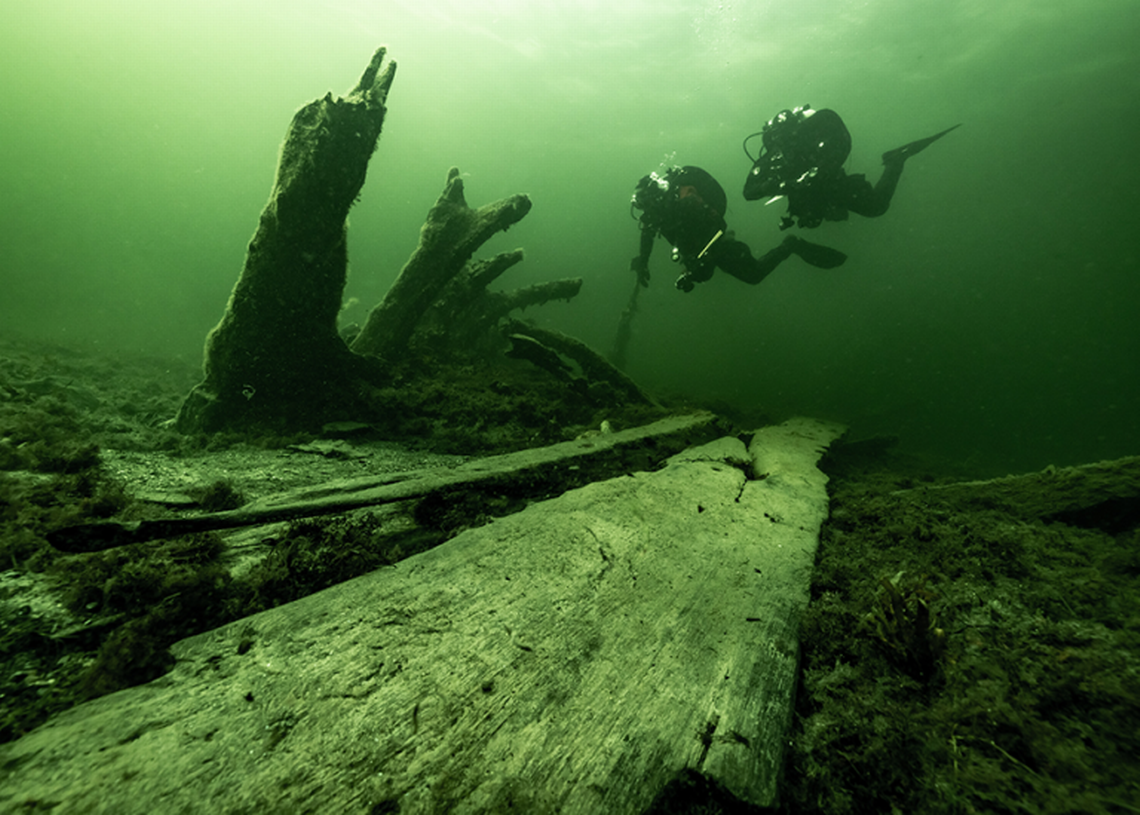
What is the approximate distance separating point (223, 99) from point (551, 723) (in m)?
104

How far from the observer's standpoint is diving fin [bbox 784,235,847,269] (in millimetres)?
9656

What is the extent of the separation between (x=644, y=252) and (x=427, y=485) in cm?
1023

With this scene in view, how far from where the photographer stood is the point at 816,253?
980 cm

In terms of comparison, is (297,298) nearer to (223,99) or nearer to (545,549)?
(545,549)

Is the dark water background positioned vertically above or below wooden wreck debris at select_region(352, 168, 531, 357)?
above

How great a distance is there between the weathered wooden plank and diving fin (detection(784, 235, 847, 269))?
9880 millimetres

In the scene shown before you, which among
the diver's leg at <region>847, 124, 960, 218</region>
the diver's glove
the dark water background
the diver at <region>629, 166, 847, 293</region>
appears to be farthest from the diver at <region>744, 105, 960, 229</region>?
the dark water background

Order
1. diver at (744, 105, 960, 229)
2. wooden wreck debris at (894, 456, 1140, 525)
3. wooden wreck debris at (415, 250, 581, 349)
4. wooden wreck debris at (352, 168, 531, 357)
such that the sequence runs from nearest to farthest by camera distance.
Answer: wooden wreck debris at (894, 456, 1140, 525) → wooden wreck debris at (352, 168, 531, 357) → wooden wreck debris at (415, 250, 581, 349) → diver at (744, 105, 960, 229)

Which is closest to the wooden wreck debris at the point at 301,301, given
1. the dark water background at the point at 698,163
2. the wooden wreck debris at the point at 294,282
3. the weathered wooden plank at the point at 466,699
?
the wooden wreck debris at the point at 294,282

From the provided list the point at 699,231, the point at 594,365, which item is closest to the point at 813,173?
the point at 699,231

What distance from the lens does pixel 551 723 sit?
121 cm

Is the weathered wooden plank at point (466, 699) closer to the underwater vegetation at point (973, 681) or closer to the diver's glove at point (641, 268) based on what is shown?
the underwater vegetation at point (973, 681)

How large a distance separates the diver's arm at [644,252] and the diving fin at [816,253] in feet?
10.5

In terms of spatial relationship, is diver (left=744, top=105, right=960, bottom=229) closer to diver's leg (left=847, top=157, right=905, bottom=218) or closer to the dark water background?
diver's leg (left=847, top=157, right=905, bottom=218)
